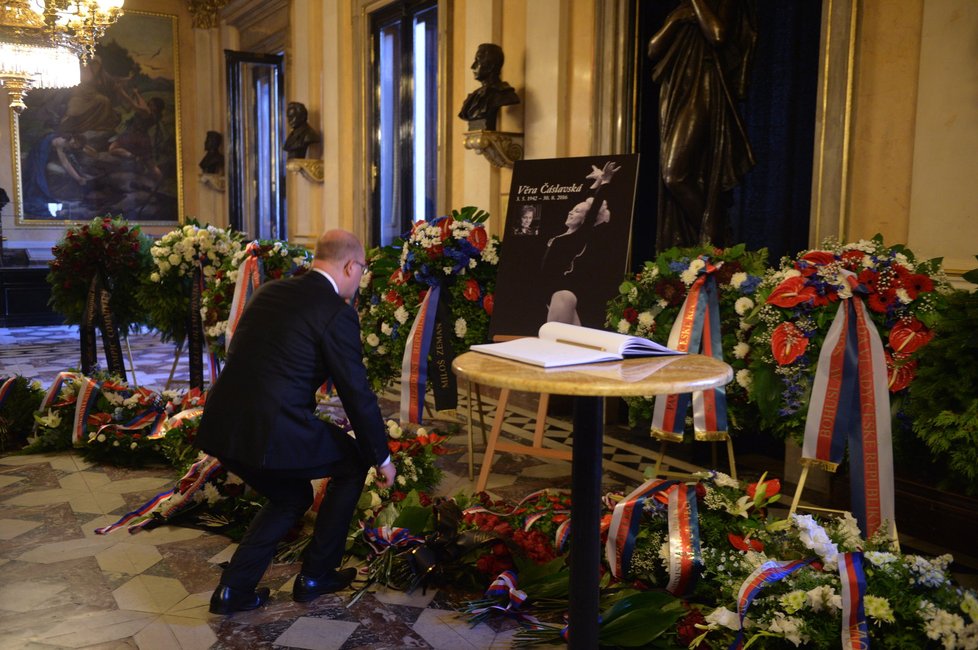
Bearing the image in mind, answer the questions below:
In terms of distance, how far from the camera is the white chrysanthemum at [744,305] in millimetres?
3910

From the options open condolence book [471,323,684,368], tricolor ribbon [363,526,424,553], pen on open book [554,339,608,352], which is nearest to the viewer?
open condolence book [471,323,684,368]

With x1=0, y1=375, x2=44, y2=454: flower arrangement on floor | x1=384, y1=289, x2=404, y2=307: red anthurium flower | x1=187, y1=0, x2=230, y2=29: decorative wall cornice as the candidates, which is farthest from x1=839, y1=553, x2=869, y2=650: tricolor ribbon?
x1=187, y1=0, x2=230, y2=29: decorative wall cornice

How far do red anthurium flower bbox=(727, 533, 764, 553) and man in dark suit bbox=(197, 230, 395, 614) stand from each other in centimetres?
126

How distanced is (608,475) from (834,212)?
1.88 metres

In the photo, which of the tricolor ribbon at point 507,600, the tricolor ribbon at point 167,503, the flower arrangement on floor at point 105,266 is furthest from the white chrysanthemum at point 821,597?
the flower arrangement on floor at point 105,266

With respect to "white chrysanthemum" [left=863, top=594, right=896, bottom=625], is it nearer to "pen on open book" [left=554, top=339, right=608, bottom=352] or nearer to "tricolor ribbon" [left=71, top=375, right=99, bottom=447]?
"pen on open book" [left=554, top=339, right=608, bottom=352]

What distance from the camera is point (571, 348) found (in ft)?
7.63

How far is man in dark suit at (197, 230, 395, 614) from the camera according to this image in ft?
Answer: 9.75

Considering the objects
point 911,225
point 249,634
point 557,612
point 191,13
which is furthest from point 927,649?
point 191,13

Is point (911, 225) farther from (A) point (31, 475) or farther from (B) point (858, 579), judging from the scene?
(A) point (31, 475)

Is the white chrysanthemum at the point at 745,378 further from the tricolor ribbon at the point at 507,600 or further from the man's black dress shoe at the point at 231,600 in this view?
the man's black dress shoe at the point at 231,600

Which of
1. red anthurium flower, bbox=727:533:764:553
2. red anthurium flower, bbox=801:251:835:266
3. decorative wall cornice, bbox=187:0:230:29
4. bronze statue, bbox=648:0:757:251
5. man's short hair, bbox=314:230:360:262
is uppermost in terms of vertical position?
decorative wall cornice, bbox=187:0:230:29

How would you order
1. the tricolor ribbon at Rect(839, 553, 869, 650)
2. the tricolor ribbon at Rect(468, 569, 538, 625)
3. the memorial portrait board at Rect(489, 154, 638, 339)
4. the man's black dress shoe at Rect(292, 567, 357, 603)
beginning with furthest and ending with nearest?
the memorial portrait board at Rect(489, 154, 638, 339) → the man's black dress shoe at Rect(292, 567, 357, 603) → the tricolor ribbon at Rect(468, 569, 538, 625) → the tricolor ribbon at Rect(839, 553, 869, 650)

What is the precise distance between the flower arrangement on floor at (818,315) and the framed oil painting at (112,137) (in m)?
12.0
